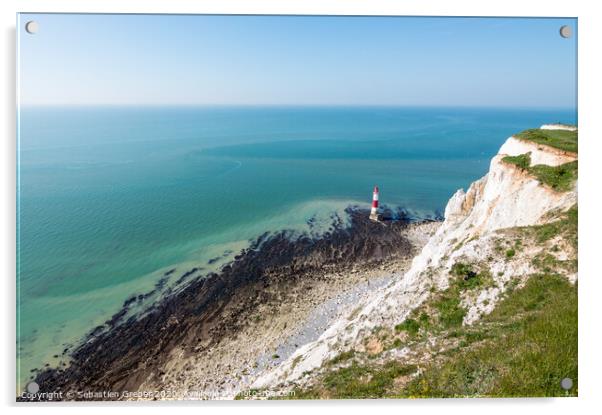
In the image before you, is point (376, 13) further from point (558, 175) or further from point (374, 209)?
point (374, 209)

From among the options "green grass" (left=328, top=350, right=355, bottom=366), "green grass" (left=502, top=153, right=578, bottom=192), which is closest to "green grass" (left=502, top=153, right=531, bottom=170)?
"green grass" (left=502, top=153, right=578, bottom=192)

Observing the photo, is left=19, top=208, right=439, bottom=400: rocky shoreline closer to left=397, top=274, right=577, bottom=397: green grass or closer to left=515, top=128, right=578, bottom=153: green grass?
left=397, top=274, right=577, bottom=397: green grass

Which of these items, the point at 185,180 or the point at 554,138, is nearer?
the point at 554,138

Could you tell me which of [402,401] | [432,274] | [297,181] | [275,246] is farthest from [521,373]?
[297,181]

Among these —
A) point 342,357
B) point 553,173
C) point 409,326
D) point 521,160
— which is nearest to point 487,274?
point 409,326

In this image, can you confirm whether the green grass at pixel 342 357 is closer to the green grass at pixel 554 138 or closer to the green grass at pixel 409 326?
the green grass at pixel 409 326
